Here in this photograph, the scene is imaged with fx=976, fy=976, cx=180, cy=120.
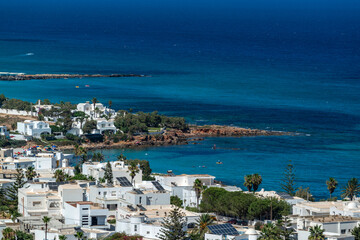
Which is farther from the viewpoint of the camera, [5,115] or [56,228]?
[5,115]

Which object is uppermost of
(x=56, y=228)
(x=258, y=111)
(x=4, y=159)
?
(x=258, y=111)

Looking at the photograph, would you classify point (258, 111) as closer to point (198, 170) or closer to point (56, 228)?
point (198, 170)

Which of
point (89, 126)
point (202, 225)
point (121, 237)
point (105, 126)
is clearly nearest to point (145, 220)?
point (121, 237)

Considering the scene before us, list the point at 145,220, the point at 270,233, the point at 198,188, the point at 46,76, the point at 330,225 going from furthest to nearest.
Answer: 1. the point at 46,76
2. the point at 198,188
3. the point at 145,220
4. the point at 330,225
5. the point at 270,233

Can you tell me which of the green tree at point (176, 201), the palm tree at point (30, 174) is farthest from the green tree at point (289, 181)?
the palm tree at point (30, 174)

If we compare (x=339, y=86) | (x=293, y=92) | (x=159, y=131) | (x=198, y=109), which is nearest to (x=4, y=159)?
(x=159, y=131)

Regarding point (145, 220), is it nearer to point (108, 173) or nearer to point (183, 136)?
A: point (108, 173)

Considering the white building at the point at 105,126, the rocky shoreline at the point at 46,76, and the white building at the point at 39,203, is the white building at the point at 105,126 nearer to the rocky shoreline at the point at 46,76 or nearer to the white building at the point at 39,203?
the white building at the point at 39,203
